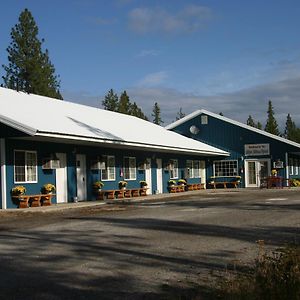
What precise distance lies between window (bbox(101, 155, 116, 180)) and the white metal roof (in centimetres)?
131

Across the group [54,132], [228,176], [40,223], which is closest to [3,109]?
[54,132]

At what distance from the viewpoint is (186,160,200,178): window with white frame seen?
36750 millimetres

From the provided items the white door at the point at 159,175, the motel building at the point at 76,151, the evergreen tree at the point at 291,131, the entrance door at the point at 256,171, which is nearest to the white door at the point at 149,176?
the motel building at the point at 76,151

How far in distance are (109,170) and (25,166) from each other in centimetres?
643

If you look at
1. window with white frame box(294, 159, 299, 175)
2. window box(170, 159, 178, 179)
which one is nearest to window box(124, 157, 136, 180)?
window box(170, 159, 178, 179)

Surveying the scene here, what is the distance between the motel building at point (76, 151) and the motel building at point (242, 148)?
38 centimetres

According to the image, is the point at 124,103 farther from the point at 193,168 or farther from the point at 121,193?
the point at 121,193

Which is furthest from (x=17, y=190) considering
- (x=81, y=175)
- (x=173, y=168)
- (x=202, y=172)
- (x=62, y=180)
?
(x=202, y=172)

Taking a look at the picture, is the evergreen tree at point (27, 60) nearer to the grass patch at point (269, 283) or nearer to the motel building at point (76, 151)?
the motel building at point (76, 151)

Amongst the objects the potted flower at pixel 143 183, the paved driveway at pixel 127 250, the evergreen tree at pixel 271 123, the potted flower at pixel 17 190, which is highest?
the evergreen tree at pixel 271 123

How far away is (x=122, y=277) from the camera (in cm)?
712

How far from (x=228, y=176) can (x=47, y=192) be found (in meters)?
20.0

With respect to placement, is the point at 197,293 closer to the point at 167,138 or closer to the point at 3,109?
the point at 3,109

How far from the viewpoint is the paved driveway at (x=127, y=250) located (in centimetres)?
661
